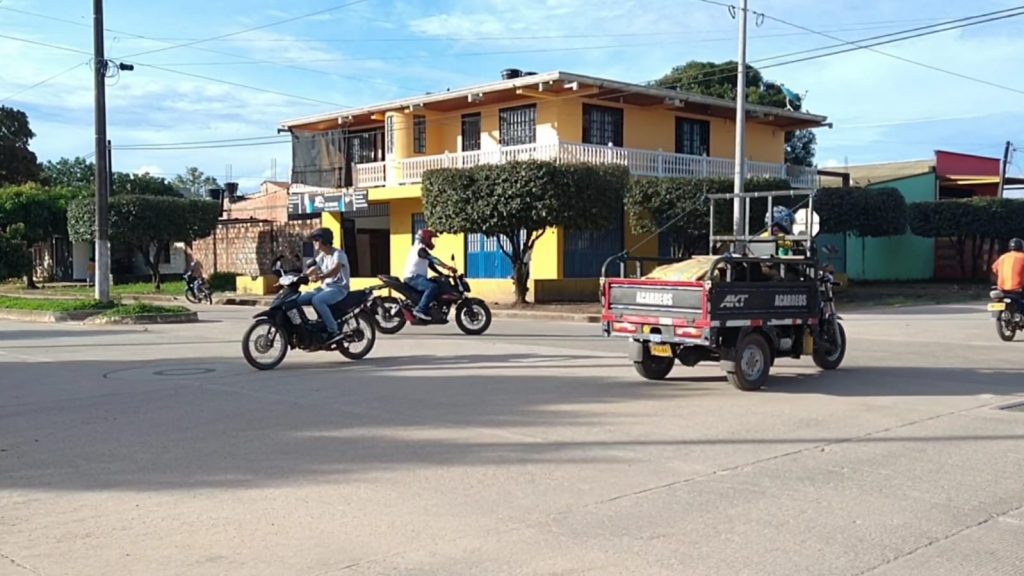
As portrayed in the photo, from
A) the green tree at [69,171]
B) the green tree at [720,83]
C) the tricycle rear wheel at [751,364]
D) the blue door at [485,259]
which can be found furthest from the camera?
the green tree at [69,171]

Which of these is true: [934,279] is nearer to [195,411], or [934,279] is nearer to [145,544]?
[195,411]

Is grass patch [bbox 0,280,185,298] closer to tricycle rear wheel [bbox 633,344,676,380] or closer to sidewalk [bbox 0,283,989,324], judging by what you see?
sidewalk [bbox 0,283,989,324]

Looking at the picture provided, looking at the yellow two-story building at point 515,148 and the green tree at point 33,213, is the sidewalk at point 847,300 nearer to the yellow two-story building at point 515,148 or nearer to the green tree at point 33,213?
the yellow two-story building at point 515,148

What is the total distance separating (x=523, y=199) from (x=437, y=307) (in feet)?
25.7

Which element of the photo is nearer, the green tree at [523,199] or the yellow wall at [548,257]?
the green tree at [523,199]

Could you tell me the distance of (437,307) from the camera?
16.8 metres

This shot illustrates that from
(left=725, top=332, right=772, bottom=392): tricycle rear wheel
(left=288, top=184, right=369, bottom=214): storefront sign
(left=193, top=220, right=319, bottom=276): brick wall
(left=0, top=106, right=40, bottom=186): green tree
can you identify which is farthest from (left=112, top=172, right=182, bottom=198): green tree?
(left=725, top=332, right=772, bottom=392): tricycle rear wheel

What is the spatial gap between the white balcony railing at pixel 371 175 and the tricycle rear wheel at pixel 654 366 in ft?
78.9

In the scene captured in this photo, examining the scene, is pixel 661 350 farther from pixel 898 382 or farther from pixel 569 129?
Result: pixel 569 129

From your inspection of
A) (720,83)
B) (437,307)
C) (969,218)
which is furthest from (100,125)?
(720,83)

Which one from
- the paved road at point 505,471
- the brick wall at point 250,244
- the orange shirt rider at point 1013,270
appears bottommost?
the paved road at point 505,471

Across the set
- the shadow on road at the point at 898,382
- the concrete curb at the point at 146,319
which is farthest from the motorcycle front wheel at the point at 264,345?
the concrete curb at the point at 146,319

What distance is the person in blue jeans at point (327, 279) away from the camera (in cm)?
1243

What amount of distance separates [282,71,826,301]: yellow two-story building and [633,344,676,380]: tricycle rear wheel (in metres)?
16.4
